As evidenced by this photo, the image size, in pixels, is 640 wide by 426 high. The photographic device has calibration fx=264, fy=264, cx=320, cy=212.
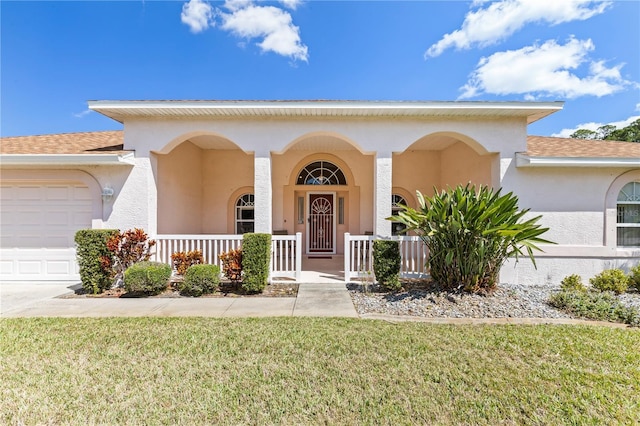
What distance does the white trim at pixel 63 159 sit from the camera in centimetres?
667

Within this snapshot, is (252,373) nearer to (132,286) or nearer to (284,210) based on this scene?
(132,286)

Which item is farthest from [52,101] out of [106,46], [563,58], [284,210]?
[563,58]

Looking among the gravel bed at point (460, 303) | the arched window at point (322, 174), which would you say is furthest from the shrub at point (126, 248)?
the arched window at point (322, 174)

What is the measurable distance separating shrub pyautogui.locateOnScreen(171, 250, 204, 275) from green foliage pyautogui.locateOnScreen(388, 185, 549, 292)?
203 inches

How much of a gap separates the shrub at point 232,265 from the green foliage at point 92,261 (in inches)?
107

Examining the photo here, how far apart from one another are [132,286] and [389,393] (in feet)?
19.2

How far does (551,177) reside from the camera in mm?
6969

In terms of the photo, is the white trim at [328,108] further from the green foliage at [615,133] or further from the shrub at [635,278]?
the green foliage at [615,133]

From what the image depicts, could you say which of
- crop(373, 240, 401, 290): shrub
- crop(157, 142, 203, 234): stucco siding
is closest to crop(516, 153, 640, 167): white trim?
crop(373, 240, 401, 290): shrub

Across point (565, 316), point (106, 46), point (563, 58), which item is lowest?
point (565, 316)

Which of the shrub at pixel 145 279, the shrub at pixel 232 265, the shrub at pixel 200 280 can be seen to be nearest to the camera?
the shrub at pixel 145 279

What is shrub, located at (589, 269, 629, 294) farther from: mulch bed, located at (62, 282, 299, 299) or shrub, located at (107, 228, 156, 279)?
shrub, located at (107, 228, 156, 279)

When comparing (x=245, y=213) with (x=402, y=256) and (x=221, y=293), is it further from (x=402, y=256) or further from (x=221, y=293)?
(x=402, y=256)

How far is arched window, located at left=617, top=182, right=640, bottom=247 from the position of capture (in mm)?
7086
